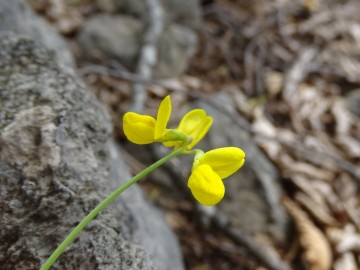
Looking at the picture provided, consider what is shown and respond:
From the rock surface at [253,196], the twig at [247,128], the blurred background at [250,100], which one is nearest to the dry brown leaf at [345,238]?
the blurred background at [250,100]

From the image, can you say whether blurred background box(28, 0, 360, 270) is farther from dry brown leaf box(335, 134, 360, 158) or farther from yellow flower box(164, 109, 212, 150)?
yellow flower box(164, 109, 212, 150)

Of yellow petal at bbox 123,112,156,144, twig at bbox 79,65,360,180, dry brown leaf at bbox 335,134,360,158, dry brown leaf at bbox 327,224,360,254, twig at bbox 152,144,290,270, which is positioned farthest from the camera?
dry brown leaf at bbox 335,134,360,158

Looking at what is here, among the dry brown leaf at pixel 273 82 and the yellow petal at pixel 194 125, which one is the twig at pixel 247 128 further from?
the yellow petal at pixel 194 125

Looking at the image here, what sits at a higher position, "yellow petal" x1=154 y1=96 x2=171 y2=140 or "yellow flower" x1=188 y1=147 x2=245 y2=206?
"yellow petal" x1=154 y1=96 x2=171 y2=140

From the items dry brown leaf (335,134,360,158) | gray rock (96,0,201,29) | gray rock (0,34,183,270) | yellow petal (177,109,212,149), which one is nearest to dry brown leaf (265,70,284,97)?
dry brown leaf (335,134,360,158)

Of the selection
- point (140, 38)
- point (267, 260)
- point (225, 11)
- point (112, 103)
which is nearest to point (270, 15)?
point (225, 11)

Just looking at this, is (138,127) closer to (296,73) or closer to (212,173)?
(212,173)

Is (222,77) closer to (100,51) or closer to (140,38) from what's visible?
(140,38)

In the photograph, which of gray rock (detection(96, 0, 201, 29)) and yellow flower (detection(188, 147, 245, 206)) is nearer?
yellow flower (detection(188, 147, 245, 206))
